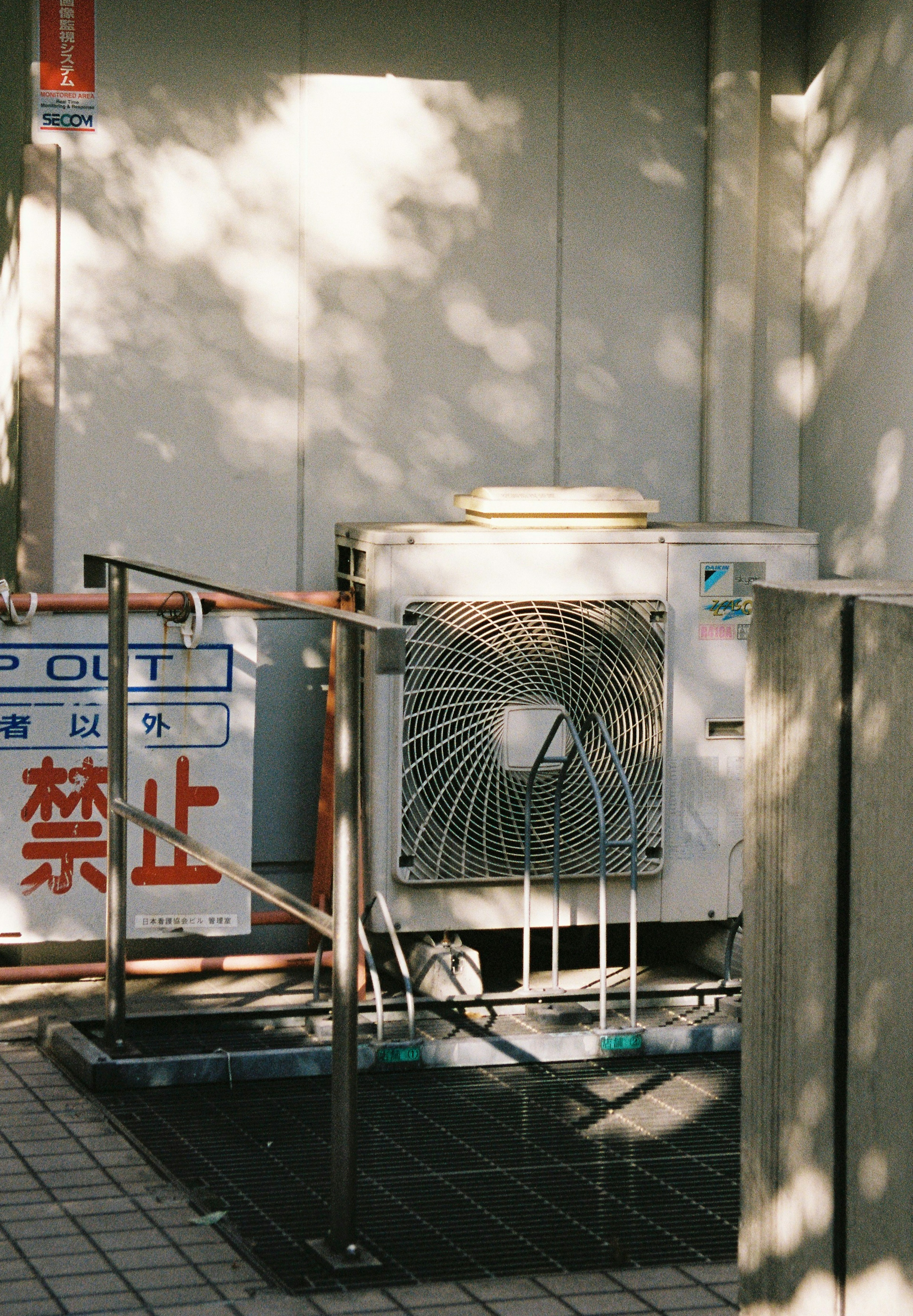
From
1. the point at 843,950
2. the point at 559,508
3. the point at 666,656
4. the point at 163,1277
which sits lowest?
the point at 163,1277

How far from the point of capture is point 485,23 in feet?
22.8

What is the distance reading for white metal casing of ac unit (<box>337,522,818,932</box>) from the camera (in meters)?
6.19

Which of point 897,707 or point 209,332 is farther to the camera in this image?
point 209,332

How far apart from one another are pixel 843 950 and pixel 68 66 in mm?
4989

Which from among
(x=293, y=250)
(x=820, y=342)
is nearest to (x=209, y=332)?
(x=293, y=250)

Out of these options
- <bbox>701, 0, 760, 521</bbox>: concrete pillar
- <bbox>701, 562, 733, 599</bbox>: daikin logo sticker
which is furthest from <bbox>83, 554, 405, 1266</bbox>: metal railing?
Result: <bbox>701, 0, 760, 521</bbox>: concrete pillar

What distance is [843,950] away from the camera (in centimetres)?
275

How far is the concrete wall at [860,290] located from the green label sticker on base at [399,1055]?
252 centimetres

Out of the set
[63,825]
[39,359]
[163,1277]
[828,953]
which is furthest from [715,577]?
[828,953]

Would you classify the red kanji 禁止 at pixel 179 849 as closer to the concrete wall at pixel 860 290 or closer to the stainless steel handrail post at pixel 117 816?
the stainless steel handrail post at pixel 117 816

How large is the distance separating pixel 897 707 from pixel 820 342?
4.83 m

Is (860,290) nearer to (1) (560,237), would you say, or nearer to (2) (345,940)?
(1) (560,237)

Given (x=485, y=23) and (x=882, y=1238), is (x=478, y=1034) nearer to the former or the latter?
(x=882, y=1238)

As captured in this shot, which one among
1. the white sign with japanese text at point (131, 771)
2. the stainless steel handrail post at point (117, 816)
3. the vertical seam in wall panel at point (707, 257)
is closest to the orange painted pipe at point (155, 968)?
the white sign with japanese text at point (131, 771)
